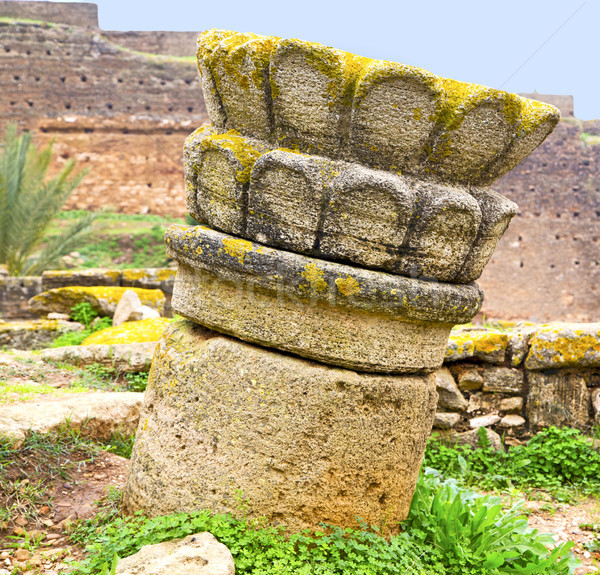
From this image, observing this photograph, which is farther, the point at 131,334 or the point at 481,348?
the point at 131,334

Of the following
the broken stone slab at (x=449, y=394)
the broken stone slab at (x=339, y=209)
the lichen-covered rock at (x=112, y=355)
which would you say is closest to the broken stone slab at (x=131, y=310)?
the lichen-covered rock at (x=112, y=355)

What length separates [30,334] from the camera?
6223 mm

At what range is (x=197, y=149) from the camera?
224 cm

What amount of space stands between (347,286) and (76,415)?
5.67ft

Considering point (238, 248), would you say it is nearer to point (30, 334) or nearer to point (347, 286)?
point (347, 286)

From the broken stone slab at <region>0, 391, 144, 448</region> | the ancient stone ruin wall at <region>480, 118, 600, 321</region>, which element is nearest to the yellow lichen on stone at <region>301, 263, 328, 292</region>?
the broken stone slab at <region>0, 391, 144, 448</region>

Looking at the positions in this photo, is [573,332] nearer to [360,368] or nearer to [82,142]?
[360,368]

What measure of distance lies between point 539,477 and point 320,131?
2.71 m

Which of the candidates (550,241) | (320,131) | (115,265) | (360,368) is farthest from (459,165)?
(550,241)

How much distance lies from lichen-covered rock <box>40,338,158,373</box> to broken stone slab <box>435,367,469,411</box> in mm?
2156

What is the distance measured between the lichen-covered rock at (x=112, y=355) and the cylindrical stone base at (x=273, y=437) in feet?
7.92

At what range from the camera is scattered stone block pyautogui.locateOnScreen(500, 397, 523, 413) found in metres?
3.99

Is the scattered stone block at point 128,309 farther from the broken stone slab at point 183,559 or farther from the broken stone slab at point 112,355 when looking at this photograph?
the broken stone slab at point 183,559

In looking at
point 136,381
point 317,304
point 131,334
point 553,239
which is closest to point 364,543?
point 317,304
